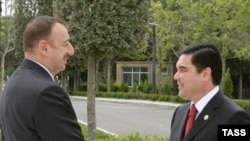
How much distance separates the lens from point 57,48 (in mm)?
2920

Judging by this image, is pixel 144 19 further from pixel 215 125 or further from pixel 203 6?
pixel 203 6

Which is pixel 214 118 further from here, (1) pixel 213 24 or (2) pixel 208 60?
(1) pixel 213 24

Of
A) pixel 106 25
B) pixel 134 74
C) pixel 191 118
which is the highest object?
pixel 106 25

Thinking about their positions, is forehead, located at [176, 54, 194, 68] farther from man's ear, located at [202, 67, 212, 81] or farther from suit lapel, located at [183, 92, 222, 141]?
suit lapel, located at [183, 92, 222, 141]

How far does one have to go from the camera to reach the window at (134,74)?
156 ft

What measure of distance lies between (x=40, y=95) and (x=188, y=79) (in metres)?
1.19

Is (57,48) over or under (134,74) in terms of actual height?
over

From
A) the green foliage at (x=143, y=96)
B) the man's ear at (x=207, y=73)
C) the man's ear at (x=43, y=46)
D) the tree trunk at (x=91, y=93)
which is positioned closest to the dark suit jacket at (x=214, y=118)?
the man's ear at (x=207, y=73)

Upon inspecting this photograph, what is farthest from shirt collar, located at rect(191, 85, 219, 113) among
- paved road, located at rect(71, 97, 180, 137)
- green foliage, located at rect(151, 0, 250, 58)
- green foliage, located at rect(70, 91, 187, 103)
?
green foliage, located at rect(70, 91, 187, 103)

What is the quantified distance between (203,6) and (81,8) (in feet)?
57.1

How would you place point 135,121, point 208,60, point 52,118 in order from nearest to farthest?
point 52,118
point 208,60
point 135,121

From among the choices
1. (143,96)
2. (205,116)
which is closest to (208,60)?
(205,116)

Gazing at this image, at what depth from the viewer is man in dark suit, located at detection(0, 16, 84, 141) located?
274 cm

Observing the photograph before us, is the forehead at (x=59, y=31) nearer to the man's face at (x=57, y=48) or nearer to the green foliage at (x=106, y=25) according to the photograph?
the man's face at (x=57, y=48)
